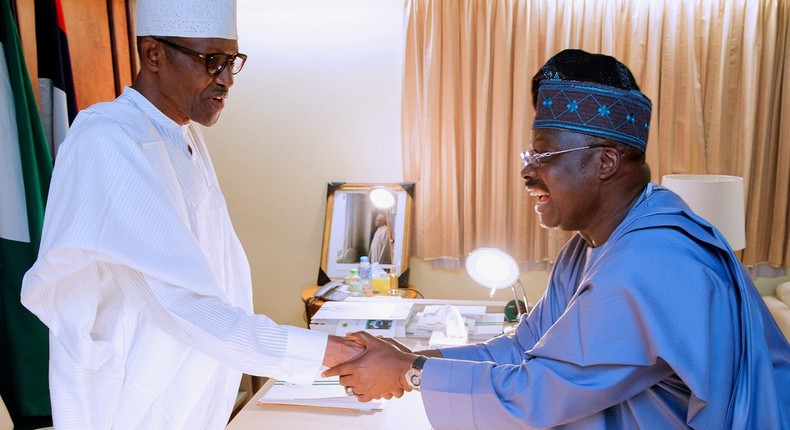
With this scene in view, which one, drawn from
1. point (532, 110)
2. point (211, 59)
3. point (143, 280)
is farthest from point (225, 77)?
point (532, 110)

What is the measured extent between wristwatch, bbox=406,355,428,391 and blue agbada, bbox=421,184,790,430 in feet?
0.30

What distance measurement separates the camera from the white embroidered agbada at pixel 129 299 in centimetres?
133

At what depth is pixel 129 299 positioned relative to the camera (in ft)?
4.66

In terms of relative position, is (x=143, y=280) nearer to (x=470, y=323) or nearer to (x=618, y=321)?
→ (x=618, y=321)

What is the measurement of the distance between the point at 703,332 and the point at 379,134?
3.14m

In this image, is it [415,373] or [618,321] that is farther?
[415,373]

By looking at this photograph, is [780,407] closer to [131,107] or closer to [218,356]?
[218,356]

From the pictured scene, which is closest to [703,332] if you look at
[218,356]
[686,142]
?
[218,356]

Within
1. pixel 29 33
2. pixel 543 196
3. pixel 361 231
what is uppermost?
pixel 29 33

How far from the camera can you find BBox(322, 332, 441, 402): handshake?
170 cm

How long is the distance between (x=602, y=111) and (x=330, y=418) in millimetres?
1243

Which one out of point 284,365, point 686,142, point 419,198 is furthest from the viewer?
point 419,198

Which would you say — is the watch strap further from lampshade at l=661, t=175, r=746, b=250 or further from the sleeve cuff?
lampshade at l=661, t=175, r=746, b=250

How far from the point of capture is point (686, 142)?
3809 millimetres
